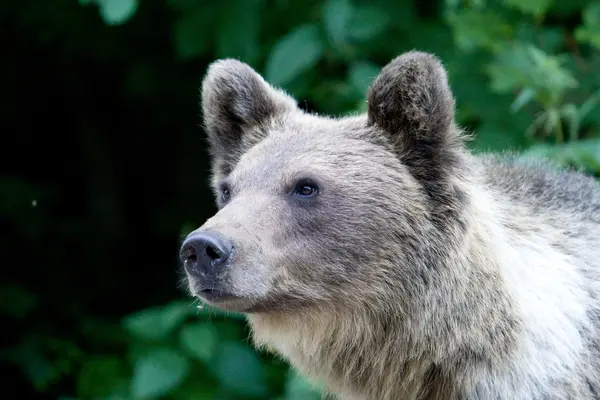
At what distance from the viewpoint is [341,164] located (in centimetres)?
384

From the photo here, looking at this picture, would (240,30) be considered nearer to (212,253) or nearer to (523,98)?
(523,98)

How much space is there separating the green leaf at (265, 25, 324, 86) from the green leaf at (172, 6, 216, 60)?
717mm

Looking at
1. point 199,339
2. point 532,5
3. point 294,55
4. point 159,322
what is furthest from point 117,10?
point 532,5

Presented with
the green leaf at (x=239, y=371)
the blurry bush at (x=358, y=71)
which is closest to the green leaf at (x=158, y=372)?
the blurry bush at (x=358, y=71)

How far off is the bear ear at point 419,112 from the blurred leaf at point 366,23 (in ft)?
6.58

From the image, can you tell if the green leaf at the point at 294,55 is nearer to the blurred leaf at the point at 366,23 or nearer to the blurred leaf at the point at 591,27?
the blurred leaf at the point at 366,23

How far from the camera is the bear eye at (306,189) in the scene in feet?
12.4

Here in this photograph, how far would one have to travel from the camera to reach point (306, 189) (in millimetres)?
3773

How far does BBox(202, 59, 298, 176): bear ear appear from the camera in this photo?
14.3ft

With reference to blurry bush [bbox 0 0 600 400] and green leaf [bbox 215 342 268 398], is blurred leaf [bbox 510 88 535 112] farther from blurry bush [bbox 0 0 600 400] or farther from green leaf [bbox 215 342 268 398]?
green leaf [bbox 215 342 268 398]

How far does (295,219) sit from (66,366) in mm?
4404

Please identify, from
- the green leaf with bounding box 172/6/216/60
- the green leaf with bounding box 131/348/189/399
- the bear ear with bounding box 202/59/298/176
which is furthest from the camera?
the green leaf with bounding box 172/6/216/60

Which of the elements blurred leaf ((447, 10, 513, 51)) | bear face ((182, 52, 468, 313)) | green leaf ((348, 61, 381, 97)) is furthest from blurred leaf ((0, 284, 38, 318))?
bear face ((182, 52, 468, 313))

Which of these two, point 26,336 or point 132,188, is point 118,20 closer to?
point 26,336
